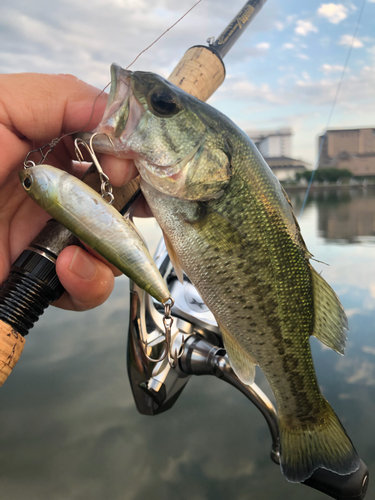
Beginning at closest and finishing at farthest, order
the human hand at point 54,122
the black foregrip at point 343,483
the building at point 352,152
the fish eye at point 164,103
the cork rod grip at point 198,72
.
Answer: the fish eye at point 164,103, the human hand at point 54,122, the black foregrip at point 343,483, the cork rod grip at point 198,72, the building at point 352,152

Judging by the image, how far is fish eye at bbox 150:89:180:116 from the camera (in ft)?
2.13

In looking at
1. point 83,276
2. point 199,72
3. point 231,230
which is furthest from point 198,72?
point 83,276

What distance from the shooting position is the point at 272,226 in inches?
28.2

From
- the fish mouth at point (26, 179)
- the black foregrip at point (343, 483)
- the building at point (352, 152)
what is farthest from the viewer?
the building at point (352, 152)

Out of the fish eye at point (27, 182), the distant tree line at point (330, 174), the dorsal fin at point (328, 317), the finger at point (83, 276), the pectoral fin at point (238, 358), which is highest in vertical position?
the fish eye at point (27, 182)

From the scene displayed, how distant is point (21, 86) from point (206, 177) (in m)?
0.53

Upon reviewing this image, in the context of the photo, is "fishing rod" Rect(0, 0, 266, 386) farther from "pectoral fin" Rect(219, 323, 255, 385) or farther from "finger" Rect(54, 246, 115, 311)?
"pectoral fin" Rect(219, 323, 255, 385)

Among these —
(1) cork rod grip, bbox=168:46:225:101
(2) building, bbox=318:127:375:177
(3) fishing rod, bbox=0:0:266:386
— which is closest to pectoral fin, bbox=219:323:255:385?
(3) fishing rod, bbox=0:0:266:386

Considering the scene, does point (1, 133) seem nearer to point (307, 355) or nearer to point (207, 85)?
point (207, 85)

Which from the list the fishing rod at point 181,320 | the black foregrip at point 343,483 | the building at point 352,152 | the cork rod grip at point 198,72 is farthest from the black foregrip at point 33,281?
the building at point 352,152

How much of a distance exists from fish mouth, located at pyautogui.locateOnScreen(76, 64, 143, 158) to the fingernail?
25 centimetres

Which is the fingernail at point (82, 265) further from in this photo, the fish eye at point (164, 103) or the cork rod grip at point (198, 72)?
the cork rod grip at point (198, 72)

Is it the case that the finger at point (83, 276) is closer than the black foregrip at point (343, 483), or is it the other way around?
the finger at point (83, 276)

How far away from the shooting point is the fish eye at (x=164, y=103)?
65cm
